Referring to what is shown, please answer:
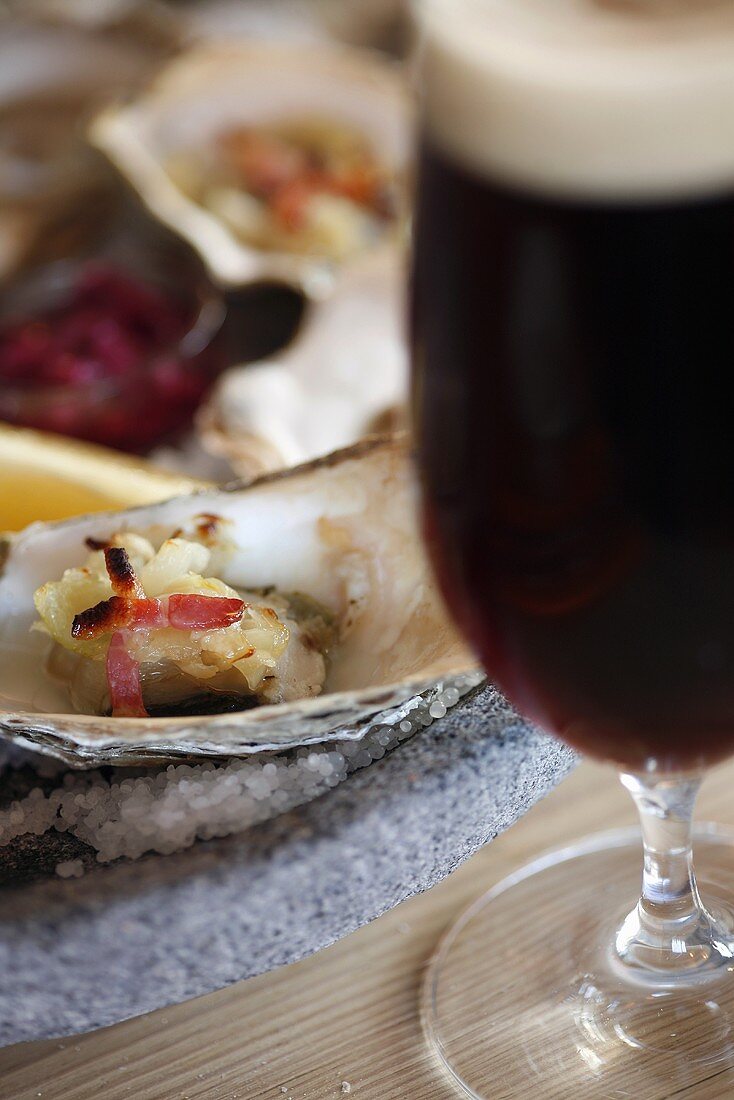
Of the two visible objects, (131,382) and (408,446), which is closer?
(408,446)

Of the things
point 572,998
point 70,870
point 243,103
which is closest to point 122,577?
point 70,870

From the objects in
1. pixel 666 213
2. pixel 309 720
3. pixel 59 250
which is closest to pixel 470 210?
pixel 666 213

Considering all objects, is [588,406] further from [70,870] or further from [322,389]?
[322,389]

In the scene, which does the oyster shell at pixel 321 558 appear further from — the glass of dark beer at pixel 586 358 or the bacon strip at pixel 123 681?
the glass of dark beer at pixel 586 358

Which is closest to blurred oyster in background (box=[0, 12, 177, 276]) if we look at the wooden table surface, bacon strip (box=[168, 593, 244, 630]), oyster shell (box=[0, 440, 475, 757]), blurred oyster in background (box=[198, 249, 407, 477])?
blurred oyster in background (box=[198, 249, 407, 477])

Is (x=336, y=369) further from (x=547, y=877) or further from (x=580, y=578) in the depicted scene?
(x=580, y=578)
